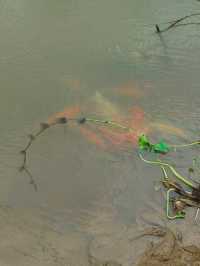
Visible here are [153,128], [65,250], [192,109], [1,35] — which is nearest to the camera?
[65,250]

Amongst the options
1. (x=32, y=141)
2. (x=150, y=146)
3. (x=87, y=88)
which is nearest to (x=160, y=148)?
(x=150, y=146)

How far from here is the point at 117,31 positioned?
21.0 ft

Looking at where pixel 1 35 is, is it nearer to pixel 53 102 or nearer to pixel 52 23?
pixel 52 23

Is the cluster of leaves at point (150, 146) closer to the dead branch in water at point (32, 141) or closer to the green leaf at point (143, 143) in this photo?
the green leaf at point (143, 143)

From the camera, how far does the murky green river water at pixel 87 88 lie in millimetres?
3744

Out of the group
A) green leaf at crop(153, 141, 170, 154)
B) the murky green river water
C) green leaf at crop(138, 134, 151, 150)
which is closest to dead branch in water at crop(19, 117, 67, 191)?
the murky green river water

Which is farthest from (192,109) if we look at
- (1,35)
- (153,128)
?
(1,35)

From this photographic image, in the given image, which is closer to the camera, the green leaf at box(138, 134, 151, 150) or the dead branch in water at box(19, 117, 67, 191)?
the dead branch in water at box(19, 117, 67, 191)

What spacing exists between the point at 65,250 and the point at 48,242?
0.50 ft

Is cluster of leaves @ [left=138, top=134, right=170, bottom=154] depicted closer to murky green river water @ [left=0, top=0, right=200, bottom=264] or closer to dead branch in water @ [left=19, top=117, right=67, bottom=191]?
murky green river water @ [left=0, top=0, right=200, bottom=264]

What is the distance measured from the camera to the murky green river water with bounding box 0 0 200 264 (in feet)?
12.3

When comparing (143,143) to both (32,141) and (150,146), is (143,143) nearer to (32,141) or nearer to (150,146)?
(150,146)

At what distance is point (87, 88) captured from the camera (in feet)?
16.7

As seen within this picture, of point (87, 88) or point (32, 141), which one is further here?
point (87, 88)
